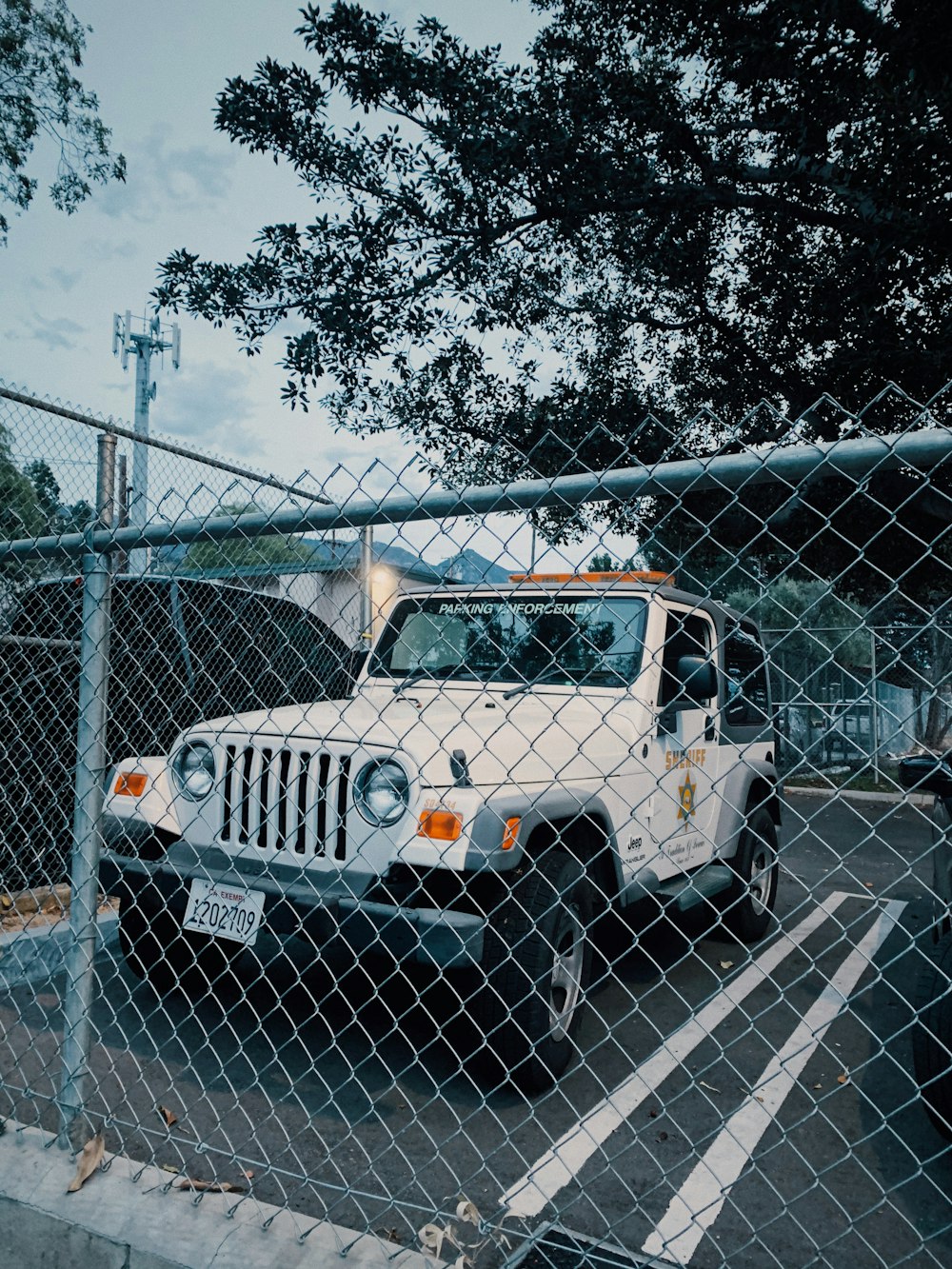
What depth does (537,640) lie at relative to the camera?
396 cm

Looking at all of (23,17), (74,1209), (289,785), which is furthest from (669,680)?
(23,17)

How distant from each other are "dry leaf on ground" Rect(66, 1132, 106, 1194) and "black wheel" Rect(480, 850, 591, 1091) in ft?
4.03

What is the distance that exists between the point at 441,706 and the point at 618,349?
6216 millimetres

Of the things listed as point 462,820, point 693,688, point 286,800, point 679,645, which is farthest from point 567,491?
point 679,645

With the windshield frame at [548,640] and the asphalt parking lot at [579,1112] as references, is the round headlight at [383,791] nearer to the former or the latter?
the asphalt parking lot at [579,1112]

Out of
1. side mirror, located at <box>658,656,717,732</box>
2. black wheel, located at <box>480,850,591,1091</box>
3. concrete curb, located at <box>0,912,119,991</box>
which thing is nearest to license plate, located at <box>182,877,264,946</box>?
black wheel, located at <box>480,850,591,1091</box>

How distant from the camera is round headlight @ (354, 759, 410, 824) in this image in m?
3.12

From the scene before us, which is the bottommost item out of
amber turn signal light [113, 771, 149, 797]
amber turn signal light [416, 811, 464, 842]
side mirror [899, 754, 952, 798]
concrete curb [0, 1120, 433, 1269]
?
concrete curb [0, 1120, 433, 1269]

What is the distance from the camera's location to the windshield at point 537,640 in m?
4.10

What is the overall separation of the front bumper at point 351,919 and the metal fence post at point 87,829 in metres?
0.62

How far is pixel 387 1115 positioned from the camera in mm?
3141

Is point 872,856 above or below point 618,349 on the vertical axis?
below

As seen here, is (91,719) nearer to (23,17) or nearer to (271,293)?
(271,293)

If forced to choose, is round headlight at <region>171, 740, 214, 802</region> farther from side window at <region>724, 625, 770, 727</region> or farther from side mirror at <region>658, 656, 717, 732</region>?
side window at <region>724, 625, 770, 727</region>
